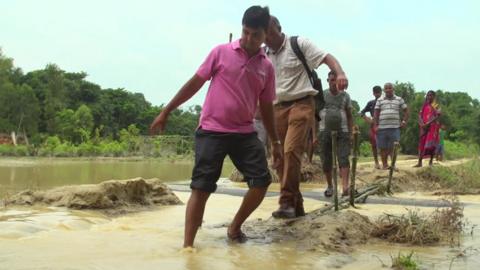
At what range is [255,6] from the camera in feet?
11.1

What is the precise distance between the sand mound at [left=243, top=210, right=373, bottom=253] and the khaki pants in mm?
191

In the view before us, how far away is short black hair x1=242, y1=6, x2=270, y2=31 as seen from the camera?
11.0 ft

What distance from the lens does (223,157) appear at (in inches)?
135

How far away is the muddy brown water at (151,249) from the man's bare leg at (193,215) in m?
0.10

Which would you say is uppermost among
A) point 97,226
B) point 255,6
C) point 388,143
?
point 255,6

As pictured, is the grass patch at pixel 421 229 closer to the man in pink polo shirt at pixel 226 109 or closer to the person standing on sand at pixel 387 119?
the man in pink polo shirt at pixel 226 109

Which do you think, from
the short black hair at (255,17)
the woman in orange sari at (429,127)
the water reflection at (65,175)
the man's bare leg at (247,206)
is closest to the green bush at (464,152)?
the woman in orange sari at (429,127)

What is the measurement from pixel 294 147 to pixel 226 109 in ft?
3.15

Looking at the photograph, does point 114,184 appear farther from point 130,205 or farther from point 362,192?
point 362,192

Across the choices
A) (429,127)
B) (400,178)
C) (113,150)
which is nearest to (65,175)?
(400,178)

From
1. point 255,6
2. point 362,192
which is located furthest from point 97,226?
point 362,192

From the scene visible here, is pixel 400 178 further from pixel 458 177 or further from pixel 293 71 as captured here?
pixel 293 71

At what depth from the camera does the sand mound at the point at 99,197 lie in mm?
4980

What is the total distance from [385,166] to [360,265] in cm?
672
